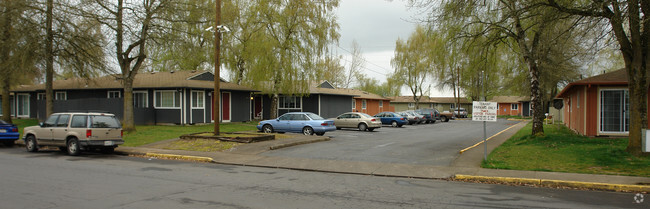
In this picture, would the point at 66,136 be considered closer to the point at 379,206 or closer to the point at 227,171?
the point at 227,171

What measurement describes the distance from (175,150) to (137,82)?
16.2 meters

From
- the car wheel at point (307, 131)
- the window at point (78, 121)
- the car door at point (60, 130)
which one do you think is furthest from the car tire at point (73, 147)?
the car wheel at point (307, 131)

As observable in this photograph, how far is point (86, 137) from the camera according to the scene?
14.4 m

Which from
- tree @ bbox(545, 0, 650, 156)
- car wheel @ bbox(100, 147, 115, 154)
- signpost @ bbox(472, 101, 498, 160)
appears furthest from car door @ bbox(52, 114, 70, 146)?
tree @ bbox(545, 0, 650, 156)

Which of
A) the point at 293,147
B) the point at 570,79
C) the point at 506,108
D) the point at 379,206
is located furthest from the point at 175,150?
the point at 506,108

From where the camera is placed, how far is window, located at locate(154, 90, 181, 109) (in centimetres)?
2769

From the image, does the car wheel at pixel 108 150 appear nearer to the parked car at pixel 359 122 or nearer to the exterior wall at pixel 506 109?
the parked car at pixel 359 122

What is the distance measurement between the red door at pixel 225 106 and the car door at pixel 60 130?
1565 cm

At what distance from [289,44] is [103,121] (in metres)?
15.9

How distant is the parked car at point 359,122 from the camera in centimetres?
2653

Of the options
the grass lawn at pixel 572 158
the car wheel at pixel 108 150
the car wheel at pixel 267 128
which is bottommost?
the car wheel at pixel 108 150

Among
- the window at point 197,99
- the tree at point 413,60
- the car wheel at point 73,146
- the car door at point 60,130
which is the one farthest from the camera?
the tree at point 413,60

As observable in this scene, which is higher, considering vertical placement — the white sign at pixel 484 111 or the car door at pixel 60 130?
the white sign at pixel 484 111

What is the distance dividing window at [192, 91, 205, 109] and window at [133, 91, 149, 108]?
344cm
